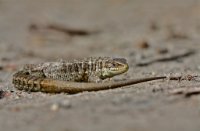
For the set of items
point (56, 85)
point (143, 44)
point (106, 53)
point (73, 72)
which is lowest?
point (56, 85)

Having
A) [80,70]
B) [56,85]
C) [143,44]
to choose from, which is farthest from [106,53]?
[56,85]

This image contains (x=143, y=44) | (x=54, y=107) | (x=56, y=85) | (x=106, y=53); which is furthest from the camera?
(x=106, y=53)

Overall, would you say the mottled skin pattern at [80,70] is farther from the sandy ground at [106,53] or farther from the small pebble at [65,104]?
the small pebble at [65,104]

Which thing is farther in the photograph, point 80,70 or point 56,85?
point 80,70

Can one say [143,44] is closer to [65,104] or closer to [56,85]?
[56,85]

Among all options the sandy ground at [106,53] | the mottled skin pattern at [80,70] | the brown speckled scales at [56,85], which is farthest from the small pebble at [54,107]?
the mottled skin pattern at [80,70]

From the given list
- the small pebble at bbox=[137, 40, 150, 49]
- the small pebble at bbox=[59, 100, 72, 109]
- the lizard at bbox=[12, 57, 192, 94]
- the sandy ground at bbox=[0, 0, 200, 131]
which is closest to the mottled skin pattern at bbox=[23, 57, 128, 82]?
the lizard at bbox=[12, 57, 192, 94]
